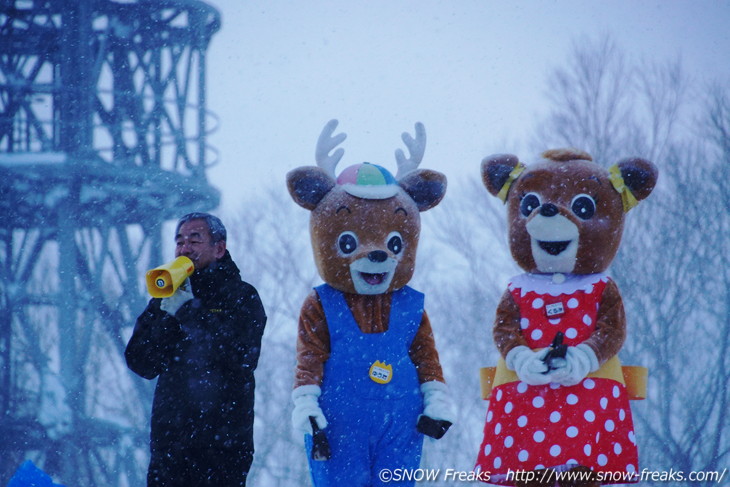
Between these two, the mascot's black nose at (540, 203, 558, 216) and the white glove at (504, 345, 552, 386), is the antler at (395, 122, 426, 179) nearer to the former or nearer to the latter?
the mascot's black nose at (540, 203, 558, 216)

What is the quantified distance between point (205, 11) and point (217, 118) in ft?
3.24

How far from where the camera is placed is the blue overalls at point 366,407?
3.33m

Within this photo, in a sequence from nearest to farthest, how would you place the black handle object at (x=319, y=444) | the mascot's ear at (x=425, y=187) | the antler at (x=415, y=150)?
the black handle object at (x=319, y=444) → the mascot's ear at (x=425, y=187) → the antler at (x=415, y=150)

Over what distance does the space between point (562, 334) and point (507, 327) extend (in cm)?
23

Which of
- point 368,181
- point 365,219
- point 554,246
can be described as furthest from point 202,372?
point 554,246

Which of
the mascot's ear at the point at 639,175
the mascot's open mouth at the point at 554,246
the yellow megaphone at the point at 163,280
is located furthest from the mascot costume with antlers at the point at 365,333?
the mascot's ear at the point at 639,175

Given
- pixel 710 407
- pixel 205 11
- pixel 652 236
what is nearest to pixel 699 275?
pixel 652 236

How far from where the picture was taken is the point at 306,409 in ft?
10.8

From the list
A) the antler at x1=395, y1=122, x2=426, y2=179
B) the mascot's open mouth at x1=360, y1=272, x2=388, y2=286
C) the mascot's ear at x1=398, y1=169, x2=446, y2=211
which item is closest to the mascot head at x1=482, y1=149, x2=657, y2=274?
the mascot's ear at x1=398, y1=169, x2=446, y2=211

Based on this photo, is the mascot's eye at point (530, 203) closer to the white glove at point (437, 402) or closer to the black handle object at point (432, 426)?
the white glove at point (437, 402)

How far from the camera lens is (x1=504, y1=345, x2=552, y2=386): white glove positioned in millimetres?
3330

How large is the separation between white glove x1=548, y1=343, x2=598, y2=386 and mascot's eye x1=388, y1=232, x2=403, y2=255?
0.75m

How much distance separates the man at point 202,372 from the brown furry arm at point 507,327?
3.03 feet

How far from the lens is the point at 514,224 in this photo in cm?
363
